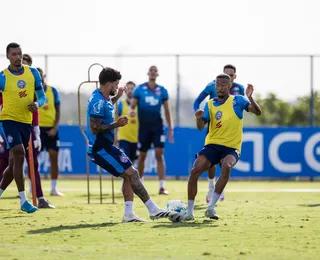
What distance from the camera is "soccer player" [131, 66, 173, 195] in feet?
64.3

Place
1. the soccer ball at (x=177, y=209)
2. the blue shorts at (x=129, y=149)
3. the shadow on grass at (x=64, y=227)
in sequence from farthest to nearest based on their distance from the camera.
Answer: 1. the blue shorts at (x=129, y=149)
2. the soccer ball at (x=177, y=209)
3. the shadow on grass at (x=64, y=227)

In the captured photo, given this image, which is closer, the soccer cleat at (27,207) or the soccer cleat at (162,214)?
the soccer cleat at (162,214)

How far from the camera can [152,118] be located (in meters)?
19.7

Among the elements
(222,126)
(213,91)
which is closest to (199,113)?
(222,126)

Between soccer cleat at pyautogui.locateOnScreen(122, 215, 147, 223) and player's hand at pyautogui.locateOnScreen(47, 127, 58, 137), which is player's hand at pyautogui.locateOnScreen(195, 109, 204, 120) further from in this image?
player's hand at pyautogui.locateOnScreen(47, 127, 58, 137)

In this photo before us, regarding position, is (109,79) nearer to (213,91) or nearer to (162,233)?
(162,233)

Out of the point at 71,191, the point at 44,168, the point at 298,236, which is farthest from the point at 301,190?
the point at 298,236

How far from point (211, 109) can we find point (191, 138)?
43.4 feet

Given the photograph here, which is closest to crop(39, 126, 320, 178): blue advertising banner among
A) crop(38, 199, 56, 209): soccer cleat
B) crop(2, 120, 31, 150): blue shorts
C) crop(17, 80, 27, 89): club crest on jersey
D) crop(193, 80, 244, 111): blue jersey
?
crop(193, 80, 244, 111): blue jersey

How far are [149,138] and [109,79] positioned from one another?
7704mm

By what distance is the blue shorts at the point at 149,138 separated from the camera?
19.7 m

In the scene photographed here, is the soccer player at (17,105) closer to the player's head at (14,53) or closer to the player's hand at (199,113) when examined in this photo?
the player's head at (14,53)

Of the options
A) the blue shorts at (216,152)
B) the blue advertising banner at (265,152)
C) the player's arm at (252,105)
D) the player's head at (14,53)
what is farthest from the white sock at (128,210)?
the blue advertising banner at (265,152)

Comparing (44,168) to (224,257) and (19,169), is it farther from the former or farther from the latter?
(224,257)
